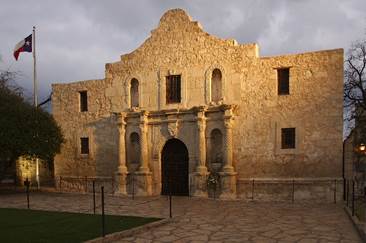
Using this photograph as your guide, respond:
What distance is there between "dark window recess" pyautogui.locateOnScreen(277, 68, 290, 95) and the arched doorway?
5.44 metres

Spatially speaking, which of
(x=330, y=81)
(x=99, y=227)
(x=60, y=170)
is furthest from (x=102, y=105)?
(x=330, y=81)

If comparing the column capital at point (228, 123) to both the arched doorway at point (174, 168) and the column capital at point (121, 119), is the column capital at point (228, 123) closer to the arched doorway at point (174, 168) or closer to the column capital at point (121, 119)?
the arched doorway at point (174, 168)

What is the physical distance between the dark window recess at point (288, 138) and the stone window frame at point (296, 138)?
13 cm

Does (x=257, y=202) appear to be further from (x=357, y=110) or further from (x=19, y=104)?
(x=19, y=104)

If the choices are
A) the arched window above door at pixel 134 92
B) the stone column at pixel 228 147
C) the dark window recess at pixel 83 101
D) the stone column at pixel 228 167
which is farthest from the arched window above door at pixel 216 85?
the dark window recess at pixel 83 101

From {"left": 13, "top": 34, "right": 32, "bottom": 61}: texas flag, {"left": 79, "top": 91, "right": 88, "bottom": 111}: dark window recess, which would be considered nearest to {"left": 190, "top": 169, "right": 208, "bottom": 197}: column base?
{"left": 79, "top": 91, "right": 88, "bottom": 111}: dark window recess

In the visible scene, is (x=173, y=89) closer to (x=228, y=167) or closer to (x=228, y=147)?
(x=228, y=147)

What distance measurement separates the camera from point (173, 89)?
687 inches

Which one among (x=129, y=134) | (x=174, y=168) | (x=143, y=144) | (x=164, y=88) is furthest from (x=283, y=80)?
(x=129, y=134)

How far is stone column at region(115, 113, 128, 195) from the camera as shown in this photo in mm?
17703

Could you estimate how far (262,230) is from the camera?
945 centimetres

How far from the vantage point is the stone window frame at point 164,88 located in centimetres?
1697

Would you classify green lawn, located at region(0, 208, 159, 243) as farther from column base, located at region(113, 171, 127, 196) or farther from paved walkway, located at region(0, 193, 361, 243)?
column base, located at region(113, 171, 127, 196)

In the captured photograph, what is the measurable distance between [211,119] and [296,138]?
3958 millimetres
